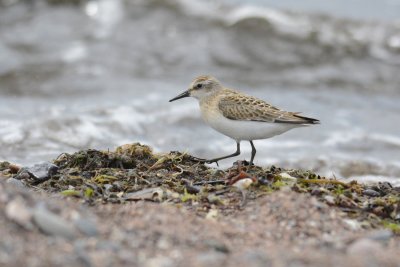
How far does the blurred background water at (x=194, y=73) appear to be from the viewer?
1151 cm

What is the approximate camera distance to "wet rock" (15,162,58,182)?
23.3 feet

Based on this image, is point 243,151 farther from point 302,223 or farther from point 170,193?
point 302,223

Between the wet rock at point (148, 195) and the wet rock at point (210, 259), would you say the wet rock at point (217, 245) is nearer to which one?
the wet rock at point (210, 259)

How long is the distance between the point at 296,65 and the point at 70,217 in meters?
12.4

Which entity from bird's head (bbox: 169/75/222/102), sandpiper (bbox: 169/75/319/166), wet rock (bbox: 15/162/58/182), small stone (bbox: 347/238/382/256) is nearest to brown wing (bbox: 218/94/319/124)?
sandpiper (bbox: 169/75/319/166)

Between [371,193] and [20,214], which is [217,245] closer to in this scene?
[20,214]

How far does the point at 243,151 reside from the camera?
11.7 metres

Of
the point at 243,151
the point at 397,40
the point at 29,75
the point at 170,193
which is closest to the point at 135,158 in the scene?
the point at 170,193

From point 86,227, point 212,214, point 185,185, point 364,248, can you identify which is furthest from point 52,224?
point 185,185

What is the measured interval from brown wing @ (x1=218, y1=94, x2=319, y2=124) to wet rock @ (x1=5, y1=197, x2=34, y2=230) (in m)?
3.56

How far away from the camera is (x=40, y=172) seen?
282 inches

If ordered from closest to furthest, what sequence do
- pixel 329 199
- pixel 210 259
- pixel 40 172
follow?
pixel 210 259 < pixel 329 199 < pixel 40 172

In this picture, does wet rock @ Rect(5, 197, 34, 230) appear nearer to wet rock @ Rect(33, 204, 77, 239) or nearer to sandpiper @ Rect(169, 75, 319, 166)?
wet rock @ Rect(33, 204, 77, 239)

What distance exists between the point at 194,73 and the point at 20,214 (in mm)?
11355
